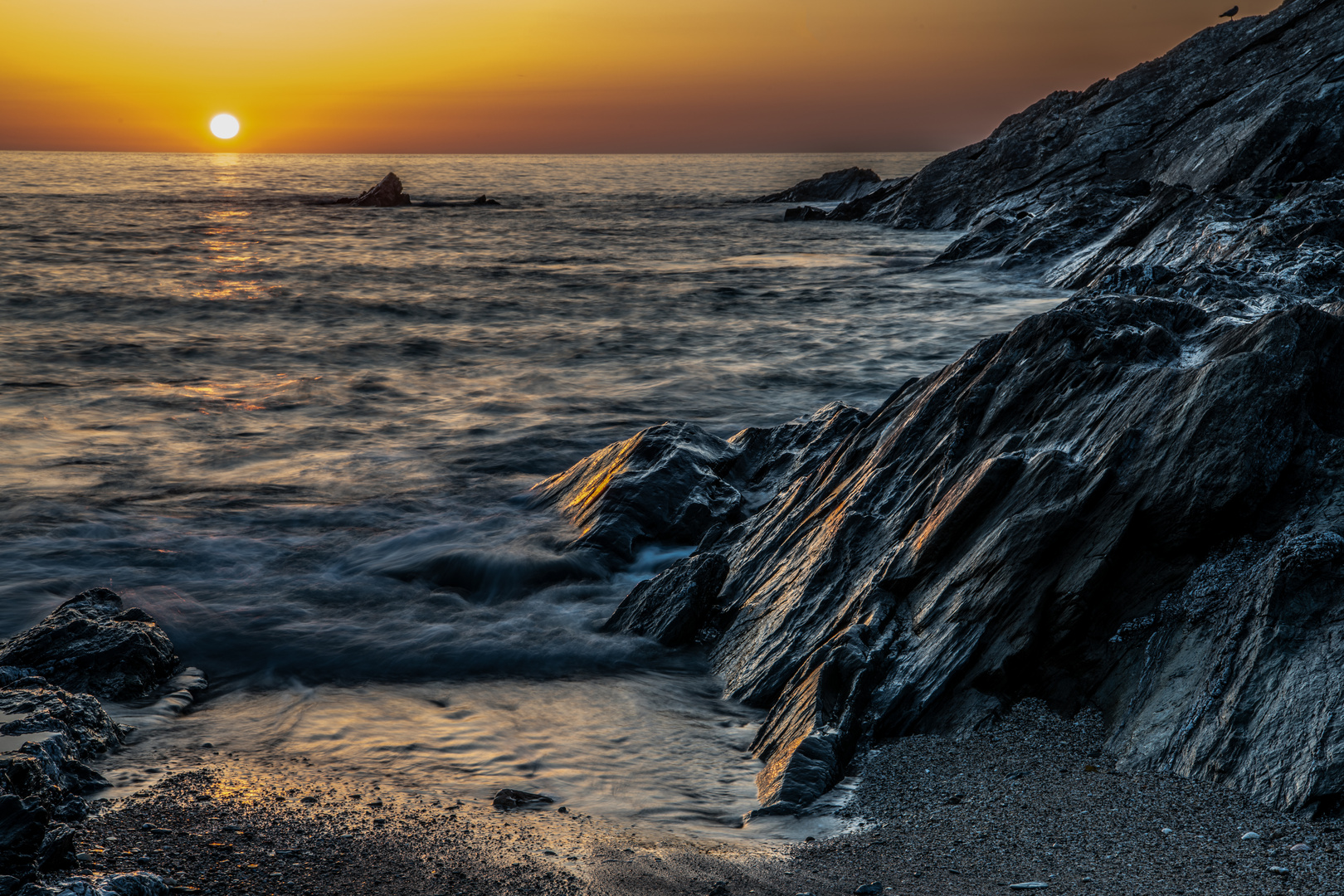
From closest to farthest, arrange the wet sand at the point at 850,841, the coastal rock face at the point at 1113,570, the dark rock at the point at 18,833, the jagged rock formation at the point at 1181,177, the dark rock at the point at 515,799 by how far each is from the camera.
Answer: the dark rock at the point at 18,833 → the wet sand at the point at 850,841 → the coastal rock face at the point at 1113,570 → the dark rock at the point at 515,799 → the jagged rock formation at the point at 1181,177

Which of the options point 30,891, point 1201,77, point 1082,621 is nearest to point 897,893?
point 1082,621

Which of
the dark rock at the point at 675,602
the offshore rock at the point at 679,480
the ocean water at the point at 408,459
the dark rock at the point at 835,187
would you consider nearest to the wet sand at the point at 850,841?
the ocean water at the point at 408,459

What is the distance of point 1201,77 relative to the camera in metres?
36.4

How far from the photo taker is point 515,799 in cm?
502

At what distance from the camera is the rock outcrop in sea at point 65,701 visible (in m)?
3.63

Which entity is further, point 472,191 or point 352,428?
point 472,191

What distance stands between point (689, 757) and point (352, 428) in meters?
11.1

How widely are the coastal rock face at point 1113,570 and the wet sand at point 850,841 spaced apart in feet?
0.82

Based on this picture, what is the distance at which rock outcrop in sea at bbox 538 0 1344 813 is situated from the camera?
15.0 ft

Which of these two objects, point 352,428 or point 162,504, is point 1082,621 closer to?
point 162,504

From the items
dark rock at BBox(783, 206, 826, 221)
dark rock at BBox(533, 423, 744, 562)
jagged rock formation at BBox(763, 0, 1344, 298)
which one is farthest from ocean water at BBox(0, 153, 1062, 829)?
dark rock at BBox(783, 206, 826, 221)

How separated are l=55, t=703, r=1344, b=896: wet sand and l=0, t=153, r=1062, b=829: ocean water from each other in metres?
0.58

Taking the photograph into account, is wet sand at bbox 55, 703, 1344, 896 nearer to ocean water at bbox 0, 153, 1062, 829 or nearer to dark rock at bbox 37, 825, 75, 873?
→ dark rock at bbox 37, 825, 75, 873

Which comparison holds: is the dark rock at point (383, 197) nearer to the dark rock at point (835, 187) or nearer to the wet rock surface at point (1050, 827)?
the dark rock at point (835, 187)
